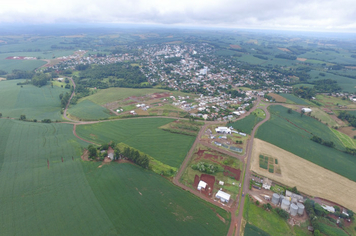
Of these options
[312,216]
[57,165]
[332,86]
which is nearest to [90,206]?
[57,165]

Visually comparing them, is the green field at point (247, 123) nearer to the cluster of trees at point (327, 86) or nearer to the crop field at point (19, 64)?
the cluster of trees at point (327, 86)

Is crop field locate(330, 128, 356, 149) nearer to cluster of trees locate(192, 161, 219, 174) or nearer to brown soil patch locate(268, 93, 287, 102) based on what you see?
brown soil patch locate(268, 93, 287, 102)

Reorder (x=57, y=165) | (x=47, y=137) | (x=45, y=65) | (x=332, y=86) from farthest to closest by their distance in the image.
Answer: (x=45, y=65), (x=332, y=86), (x=47, y=137), (x=57, y=165)

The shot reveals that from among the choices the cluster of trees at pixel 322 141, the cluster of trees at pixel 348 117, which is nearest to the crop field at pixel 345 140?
the cluster of trees at pixel 322 141

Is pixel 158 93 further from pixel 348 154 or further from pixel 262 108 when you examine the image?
pixel 348 154

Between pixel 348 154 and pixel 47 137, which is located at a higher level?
pixel 47 137

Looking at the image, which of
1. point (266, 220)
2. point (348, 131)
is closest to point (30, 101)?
point (266, 220)
